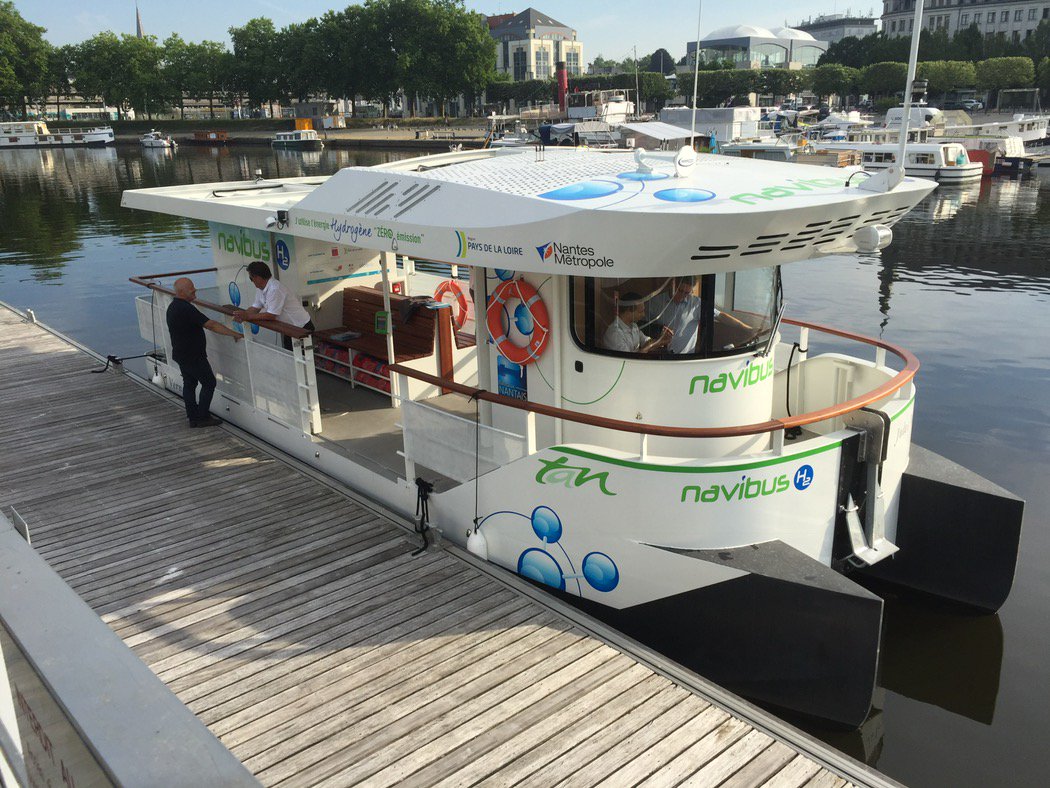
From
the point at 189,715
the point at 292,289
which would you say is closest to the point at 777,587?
the point at 189,715

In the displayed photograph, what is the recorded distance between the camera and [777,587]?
5316 mm

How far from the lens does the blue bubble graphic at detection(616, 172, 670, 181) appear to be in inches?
237

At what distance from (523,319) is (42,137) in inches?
3863

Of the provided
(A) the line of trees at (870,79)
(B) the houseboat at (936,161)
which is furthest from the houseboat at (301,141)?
(B) the houseboat at (936,161)

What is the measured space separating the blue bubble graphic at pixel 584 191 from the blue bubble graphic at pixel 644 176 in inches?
10.2

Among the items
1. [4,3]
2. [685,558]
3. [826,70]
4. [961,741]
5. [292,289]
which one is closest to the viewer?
[685,558]

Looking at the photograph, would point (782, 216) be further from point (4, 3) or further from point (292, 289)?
point (4, 3)

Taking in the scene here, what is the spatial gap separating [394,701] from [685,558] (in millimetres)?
2047

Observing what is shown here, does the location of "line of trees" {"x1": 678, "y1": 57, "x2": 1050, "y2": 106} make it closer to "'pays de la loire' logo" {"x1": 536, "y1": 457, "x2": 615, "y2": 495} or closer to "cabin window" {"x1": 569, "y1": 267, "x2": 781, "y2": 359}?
"cabin window" {"x1": 569, "y1": 267, "x2": 781, "y2": 359}

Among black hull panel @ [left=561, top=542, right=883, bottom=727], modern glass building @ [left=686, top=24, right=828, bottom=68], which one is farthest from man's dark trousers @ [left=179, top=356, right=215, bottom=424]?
modern glass building @ [left=686, top=24, right=828, bottom=68]

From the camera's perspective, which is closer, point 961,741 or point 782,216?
point 782,216

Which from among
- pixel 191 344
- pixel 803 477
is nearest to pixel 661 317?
pixel 803 477

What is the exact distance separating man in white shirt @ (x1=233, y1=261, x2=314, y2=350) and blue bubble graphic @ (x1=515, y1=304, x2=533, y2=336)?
3035 millimetres

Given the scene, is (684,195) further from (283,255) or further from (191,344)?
(191,344)
